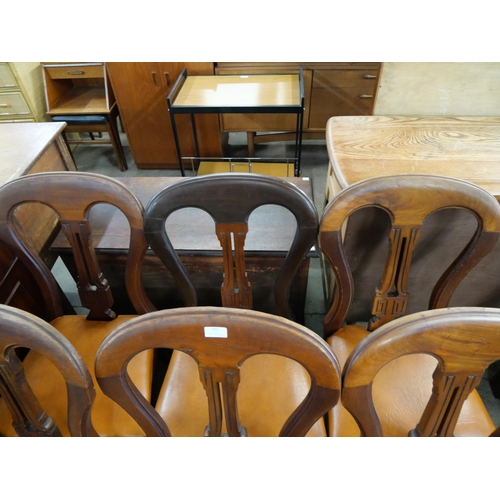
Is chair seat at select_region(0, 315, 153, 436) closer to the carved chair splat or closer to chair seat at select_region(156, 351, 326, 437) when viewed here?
chair seat at select_region(156, 351, 326, 437)

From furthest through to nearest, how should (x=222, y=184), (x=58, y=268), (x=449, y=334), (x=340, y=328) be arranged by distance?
1. (x=58, y=268)
2. (x=340, y=328)
3. (x=222, y=184)
4. (x=449, y=334)

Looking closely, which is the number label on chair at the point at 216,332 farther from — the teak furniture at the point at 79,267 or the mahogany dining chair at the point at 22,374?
the teak furniture at the point at 79,267

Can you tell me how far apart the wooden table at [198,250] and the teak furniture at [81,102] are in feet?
4.05

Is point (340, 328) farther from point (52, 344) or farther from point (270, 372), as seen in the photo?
point (52, 344)

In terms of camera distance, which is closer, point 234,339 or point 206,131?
point 234,339

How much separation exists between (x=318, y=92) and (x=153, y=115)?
1.11 meters

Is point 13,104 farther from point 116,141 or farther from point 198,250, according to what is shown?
point 198,250

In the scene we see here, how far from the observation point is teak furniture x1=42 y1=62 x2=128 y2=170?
7.46 ft

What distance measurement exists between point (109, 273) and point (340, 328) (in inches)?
32.5

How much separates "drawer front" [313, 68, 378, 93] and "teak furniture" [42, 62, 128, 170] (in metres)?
1.40

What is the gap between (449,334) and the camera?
509 millimetres

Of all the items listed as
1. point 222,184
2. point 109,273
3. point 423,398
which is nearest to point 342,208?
point 222,184

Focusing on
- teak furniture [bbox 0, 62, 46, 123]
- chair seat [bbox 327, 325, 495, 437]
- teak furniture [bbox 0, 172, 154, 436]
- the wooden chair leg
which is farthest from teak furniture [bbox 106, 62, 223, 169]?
chair seat [bbox 327, 325, 495, 437]

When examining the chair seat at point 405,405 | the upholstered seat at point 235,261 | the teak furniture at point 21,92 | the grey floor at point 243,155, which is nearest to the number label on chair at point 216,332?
the upholstered seat at point 235,261
